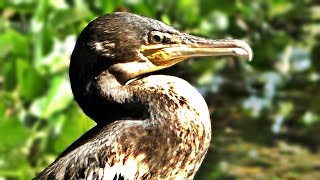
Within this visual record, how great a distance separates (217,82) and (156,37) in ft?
11.4

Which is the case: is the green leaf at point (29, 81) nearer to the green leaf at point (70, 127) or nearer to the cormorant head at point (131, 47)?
the green leaf at point (70, 127)

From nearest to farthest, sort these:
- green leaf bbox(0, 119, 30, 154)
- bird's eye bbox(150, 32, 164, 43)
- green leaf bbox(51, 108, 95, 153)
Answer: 1. bird's eye bbox(150, 32, 164, 43)
2. green leaf bbox(0, 119, 30, 154)
3. green leaf bbox(51, 108, 95, 153)

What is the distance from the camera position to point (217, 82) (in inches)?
253

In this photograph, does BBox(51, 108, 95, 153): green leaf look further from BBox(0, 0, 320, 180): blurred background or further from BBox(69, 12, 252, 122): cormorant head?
BBox(69, 12, 252, 122): cormorant head

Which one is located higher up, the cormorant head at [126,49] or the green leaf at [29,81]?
the green leaf at [29,81]

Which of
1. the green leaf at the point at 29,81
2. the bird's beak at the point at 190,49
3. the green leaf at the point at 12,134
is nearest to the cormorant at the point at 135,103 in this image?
the bird's beak at the point at 190,49

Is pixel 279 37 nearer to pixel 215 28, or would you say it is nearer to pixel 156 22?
pixel 215 28

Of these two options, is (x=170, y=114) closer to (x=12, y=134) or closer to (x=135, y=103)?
(x=135, y=103)

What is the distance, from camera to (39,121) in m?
4.66

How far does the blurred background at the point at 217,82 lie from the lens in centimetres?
449

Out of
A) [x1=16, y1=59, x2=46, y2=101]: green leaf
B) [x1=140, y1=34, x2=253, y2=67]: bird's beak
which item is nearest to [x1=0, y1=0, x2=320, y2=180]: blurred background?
[x1=16, y1=59, x2=46, y2=101]: green leaf

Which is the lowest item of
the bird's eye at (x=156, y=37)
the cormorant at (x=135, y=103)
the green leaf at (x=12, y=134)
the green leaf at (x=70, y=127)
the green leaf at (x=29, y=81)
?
the cormorant at (x=135, y=103)

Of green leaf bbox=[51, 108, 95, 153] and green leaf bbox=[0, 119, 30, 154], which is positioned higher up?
green leaf bbox=[51, 108, 95, 153]

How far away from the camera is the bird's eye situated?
9.72 feet
